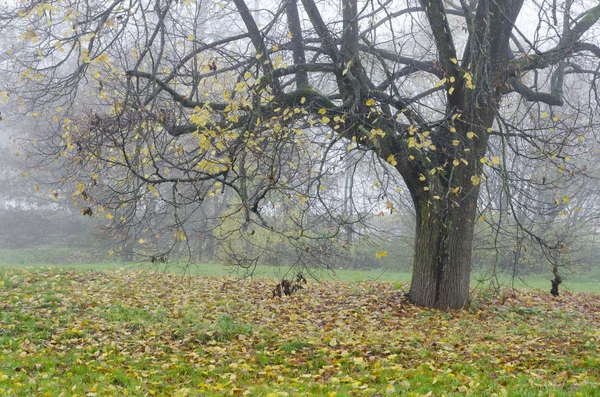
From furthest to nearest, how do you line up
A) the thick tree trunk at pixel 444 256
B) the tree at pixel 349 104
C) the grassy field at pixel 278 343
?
the thick tree trunk at pixel 444 256, the tree at pixel 349 104, the grassy field at pixel 278 343

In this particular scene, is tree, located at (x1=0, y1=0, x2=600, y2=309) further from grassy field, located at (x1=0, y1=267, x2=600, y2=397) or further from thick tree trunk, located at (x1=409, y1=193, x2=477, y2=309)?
grassy field, located at (x1=0, y1=267, x2=600, y2=397)

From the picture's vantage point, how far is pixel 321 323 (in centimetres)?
941

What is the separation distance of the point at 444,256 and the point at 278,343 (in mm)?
3928

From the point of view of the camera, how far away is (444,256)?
10.3 m

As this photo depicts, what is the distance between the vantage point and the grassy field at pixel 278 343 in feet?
20.0

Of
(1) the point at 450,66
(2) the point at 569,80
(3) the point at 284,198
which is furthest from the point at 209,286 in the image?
(2) the point at 569,80

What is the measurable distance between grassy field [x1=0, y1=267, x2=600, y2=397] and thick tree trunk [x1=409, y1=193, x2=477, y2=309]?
44cm

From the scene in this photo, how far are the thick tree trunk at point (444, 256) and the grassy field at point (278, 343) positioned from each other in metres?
0.44

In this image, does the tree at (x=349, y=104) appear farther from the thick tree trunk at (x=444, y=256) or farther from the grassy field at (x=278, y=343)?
the grassy field at (x=278, y=343)

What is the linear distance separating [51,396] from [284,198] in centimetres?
549

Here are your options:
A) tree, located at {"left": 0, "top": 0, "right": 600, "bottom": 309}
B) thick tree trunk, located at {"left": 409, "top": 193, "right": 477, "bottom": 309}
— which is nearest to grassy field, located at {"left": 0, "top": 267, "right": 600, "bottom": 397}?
thick tree trunk, located at {"left": 409, "top": 193, "right": 477, "bottom": 309}

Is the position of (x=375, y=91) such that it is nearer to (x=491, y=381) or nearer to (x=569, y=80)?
(x=491, y=381)

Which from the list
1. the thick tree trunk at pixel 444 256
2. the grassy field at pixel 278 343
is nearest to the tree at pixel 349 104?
the thick tree trunk at pixel 444 256

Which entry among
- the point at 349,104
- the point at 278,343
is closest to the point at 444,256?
the point at 349,104
